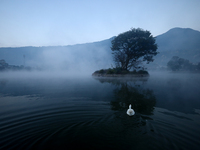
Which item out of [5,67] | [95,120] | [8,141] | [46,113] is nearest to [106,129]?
[95,120]

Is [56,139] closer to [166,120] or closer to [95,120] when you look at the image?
[95,120]

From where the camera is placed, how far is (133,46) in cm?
3519

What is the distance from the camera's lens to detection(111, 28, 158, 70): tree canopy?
3506cm

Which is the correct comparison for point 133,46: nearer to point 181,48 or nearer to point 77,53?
point 77,53

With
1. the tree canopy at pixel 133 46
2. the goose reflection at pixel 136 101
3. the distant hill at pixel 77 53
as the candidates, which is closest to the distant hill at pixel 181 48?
the distant hill at pixel 77 53

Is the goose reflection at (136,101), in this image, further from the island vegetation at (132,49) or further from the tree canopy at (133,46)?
the tree canopy at (133,46)

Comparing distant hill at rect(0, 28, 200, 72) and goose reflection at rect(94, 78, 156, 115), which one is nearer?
goose reflection at rect(94, 78, 156, 115)

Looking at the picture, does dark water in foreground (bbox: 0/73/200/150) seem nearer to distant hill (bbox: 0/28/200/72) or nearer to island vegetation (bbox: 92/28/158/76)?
island vegetation (bbox: 92/28/158/76)

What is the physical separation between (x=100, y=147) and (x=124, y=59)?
34795 millimetres

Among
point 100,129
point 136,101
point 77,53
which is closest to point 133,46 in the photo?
point 136,101

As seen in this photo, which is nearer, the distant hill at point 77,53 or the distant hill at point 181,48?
the distant hill at point 181,48

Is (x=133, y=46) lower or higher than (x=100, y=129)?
higher

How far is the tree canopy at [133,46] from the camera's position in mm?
35062

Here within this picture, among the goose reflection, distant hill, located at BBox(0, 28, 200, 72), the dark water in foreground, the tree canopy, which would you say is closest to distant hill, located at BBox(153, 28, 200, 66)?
distant hill, located at BBox(0, 28, 200, 72)
